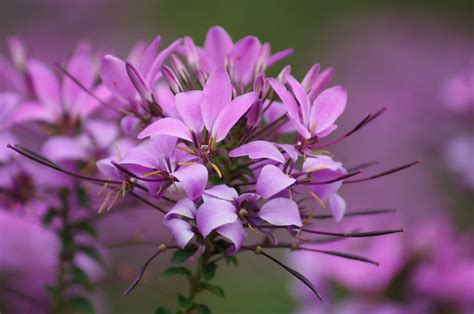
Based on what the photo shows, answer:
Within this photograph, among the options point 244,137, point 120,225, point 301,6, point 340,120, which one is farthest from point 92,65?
point 301,6

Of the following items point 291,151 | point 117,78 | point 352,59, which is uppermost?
point 352,59

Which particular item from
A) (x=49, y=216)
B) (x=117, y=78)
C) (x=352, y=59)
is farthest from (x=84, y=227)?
(x=352, y=59)

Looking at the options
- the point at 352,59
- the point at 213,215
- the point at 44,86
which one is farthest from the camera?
the point at 352,59

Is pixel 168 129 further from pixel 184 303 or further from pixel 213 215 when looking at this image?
pixel 184 303

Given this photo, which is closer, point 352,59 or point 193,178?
point 193,178

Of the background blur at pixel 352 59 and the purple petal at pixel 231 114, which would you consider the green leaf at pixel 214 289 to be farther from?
the background blur at pixel 352 59

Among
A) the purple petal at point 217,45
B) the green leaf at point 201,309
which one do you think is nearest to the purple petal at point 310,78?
the purple petal at point 217,45

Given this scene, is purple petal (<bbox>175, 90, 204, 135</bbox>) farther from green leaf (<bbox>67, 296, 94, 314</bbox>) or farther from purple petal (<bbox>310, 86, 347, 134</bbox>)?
green leaf (<bbox>67, 296, 94, 314</bbox>)
